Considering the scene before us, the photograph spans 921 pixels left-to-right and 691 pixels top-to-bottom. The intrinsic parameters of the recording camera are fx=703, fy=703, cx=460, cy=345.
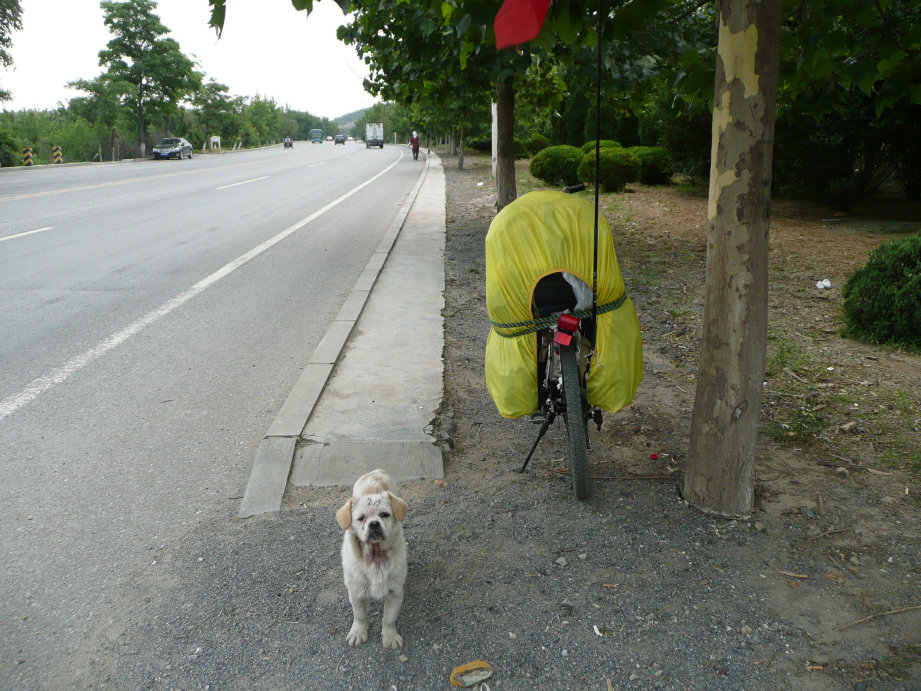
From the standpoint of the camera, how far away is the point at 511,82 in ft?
32.8

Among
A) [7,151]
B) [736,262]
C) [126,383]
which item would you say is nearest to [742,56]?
[736,262]

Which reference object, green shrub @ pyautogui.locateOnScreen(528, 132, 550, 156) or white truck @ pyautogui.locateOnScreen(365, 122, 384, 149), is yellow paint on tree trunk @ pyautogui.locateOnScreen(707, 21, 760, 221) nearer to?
green shrub @ pyautogui.locateOnScreen(528, 132, 550, 156)

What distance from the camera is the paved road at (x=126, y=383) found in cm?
323

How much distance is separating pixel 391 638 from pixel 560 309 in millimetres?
1805

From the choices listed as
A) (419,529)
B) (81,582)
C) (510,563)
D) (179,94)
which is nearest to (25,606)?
(81,582)

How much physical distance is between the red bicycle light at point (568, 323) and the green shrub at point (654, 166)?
15.7 meters

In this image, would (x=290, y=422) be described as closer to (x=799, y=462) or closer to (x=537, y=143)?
(x=799, y=462)

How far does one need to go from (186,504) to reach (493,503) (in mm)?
1634

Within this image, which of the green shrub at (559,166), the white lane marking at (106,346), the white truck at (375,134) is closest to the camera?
the white lane marking at (106,346)

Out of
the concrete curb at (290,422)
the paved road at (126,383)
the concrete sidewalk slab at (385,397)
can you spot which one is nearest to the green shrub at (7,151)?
the paved road at (126,383)

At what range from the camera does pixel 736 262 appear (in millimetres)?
3291

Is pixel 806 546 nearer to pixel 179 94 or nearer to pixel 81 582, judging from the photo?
pixel 81 582

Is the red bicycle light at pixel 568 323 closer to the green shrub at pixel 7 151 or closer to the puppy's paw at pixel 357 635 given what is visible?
the puppy's paw at pixel 357 635

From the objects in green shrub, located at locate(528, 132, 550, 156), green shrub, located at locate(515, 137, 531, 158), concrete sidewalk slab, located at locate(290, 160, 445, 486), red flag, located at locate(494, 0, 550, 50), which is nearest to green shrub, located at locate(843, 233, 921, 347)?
concrete sidewalk slab, located at locate(290, 160, 445, 486)
